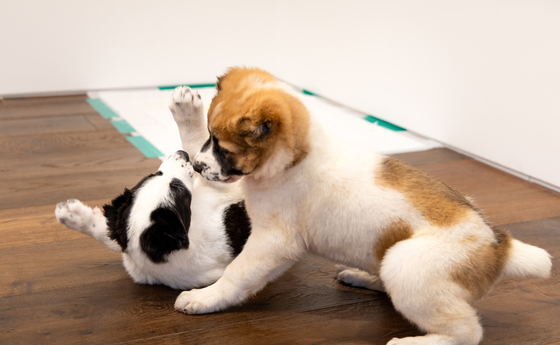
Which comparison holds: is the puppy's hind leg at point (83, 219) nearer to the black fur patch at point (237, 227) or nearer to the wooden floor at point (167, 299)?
the wooden floor at point (167, 299)

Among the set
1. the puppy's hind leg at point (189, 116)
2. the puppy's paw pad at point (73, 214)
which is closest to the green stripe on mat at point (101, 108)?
the puppy's hind leg at point (189, 116)

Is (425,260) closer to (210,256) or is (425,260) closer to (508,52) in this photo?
(210,256)

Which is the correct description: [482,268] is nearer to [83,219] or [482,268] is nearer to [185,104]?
[185,104]

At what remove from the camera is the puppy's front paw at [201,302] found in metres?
1.48

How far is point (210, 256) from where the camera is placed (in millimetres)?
1596

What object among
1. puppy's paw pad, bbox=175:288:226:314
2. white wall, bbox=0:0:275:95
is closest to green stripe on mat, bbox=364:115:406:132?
white wall, bbox=0:0:275:95

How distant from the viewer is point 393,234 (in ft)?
4.46

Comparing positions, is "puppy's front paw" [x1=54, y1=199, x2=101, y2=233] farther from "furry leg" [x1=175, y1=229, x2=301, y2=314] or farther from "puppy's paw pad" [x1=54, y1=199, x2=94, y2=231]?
"furry leg" [x1=175, y1=229, x2=301, y2=314]

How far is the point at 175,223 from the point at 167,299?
26cm

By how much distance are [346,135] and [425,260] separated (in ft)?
7.00

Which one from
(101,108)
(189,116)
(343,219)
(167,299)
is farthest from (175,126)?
(343,219)

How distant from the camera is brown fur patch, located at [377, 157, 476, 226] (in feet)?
4.42

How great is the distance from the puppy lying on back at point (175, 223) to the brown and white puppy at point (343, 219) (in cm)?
11

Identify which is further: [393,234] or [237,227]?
[237,227]
